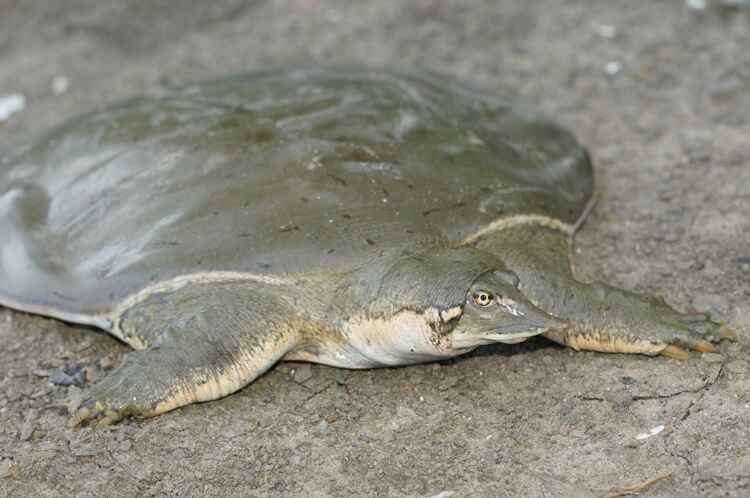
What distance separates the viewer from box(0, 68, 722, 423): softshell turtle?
10.8ft

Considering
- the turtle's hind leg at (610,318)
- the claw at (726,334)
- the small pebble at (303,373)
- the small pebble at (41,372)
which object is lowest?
the small pebble at (303,373)

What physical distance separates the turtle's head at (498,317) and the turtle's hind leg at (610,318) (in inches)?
13.2

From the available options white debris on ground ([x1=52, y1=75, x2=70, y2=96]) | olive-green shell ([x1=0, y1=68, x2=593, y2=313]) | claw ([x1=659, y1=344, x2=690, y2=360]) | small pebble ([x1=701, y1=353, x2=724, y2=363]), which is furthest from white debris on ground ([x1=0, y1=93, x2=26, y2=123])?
small pebble ([x1=701, y1=353, x2=724, y2=363])

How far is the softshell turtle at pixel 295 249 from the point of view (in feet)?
10.8

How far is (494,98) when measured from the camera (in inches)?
191

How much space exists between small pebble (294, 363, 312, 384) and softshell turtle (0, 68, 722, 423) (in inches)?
2.9

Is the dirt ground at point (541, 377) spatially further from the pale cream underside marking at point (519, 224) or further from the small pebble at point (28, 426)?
the pale cream underside marking at point (519, 224)

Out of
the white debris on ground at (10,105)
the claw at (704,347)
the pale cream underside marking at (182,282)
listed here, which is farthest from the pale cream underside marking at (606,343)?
the white debris on ground at (10,105)

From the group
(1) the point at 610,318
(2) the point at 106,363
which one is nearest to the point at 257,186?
(2) the point at 106,363

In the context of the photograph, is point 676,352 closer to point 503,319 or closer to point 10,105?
point 503,319

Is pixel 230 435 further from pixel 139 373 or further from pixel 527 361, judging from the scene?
pixel 527 361

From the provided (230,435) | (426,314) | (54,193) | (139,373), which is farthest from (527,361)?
(54,193)

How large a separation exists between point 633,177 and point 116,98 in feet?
9.99

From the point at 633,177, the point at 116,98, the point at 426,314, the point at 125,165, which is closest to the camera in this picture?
the point at 426,314
